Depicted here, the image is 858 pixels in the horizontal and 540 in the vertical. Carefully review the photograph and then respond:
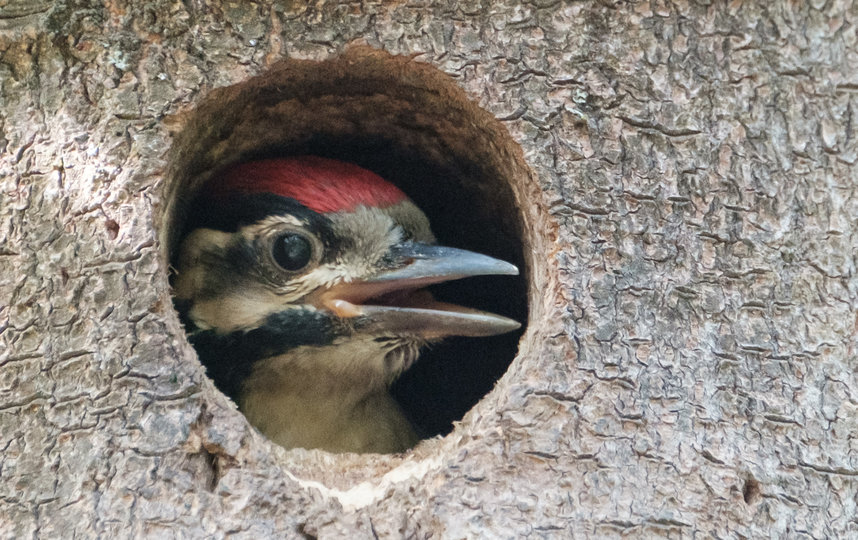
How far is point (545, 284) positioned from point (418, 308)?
0.67m

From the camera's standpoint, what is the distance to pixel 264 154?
3.39 meters

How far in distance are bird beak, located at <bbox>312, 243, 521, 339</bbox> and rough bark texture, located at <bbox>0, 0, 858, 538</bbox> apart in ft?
0.80

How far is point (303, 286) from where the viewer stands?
308 cm

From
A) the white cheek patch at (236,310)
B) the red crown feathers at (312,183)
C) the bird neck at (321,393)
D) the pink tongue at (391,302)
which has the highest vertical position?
Answer: the red crown feathers at (312,183)

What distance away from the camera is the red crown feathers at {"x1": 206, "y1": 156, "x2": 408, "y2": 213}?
3.12 metres

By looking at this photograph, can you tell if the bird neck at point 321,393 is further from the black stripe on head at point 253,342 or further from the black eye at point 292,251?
the black eye at point 292,251

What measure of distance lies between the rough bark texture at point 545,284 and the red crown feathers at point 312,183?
0.61m

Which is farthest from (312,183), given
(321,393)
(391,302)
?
(321,393)

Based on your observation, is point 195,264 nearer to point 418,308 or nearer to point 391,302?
point 391,302

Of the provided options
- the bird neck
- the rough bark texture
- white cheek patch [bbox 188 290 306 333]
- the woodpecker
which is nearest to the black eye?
the woodpecker

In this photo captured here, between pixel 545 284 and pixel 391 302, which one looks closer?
pixel 545 284

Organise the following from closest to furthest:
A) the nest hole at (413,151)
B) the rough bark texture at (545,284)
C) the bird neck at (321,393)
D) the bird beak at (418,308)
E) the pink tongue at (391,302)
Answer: the rough bark texture at (545,284) < the nest hole at (413,151) < the bird beak at (418,308) < the pink tongue at (391,302) < the bird neck at (321,393)

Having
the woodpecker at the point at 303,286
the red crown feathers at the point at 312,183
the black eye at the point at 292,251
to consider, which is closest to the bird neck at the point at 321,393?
the woodpecker at the point at 303,286

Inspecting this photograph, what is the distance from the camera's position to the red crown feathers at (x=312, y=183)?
3.12 meters
